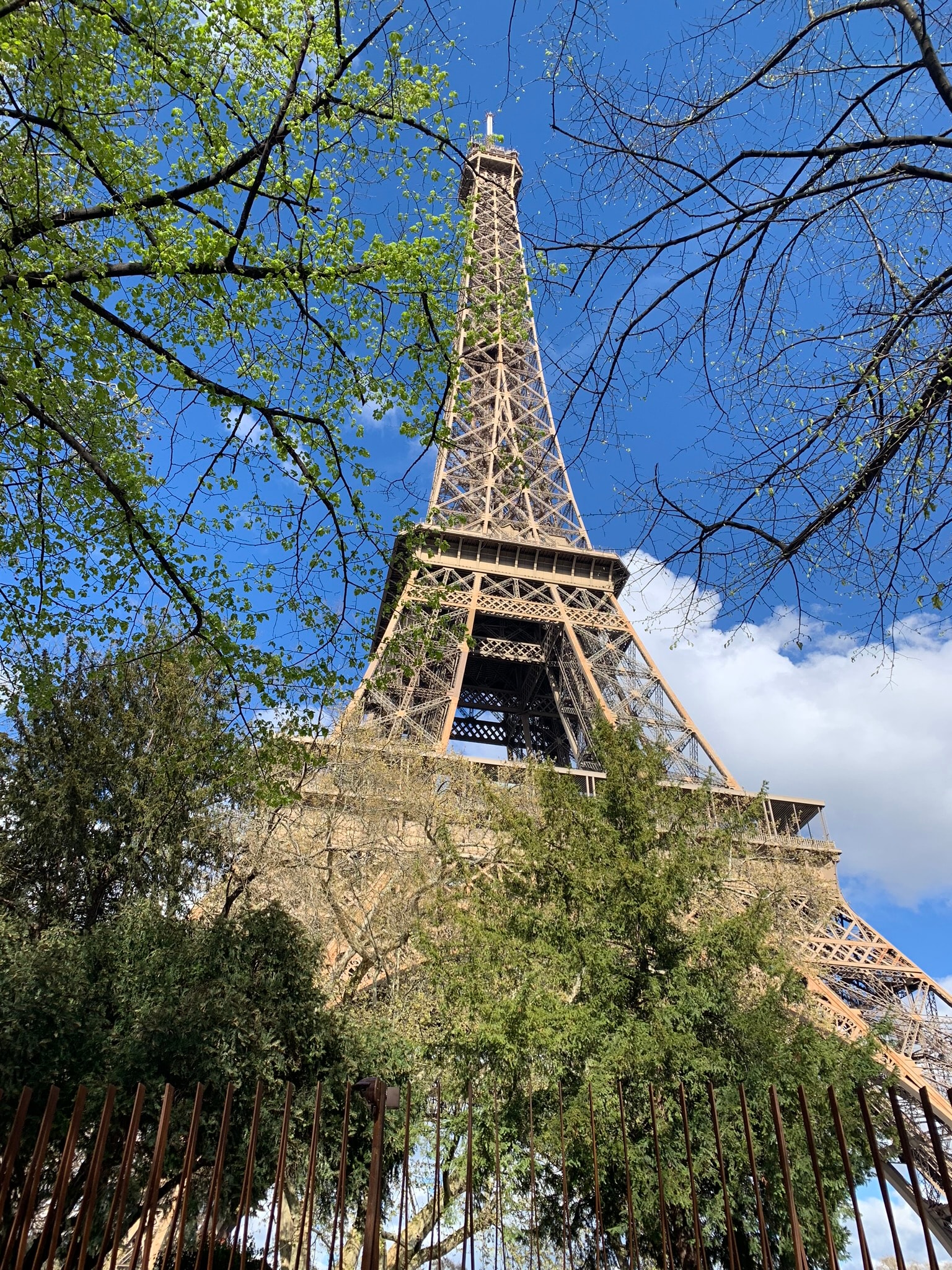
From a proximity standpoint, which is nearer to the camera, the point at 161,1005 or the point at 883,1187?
the point at 883,1187

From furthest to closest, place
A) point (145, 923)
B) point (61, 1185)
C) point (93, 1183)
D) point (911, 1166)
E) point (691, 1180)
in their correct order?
point (145, 923) < point (61, 1185) < point (93, 1183) < point (691, 1180) < point (911, 1166)

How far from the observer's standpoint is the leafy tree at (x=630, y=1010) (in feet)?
31.9

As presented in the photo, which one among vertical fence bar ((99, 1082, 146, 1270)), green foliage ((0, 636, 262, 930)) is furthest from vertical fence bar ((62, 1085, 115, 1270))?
green foliage ((0, 636, 262, 930))

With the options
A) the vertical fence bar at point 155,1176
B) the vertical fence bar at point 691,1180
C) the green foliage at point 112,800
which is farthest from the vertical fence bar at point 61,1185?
the green foliage at point 112,800

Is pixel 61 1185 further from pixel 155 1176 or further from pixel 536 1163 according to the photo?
pixel 536 1163

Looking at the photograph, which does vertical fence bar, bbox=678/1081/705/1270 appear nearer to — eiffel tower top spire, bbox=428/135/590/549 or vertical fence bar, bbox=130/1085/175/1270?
vertical fence bar, bbox=130/1085/175/1270

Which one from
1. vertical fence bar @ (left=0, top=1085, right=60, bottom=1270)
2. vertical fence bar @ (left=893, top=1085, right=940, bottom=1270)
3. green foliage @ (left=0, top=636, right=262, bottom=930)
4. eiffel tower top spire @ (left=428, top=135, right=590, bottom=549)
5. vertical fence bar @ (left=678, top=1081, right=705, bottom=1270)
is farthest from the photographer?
eiffel tower top spire @ (left=428, top=135, right=590, bottom=549)

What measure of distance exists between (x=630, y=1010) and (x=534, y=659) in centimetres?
2079

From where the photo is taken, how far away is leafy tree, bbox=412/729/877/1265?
9711 millimetres

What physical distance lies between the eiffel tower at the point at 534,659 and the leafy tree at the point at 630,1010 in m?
1.62

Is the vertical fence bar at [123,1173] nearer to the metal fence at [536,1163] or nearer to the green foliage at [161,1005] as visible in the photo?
the metal fence at [536,1163]

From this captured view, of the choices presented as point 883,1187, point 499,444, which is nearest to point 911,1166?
point 883,1187

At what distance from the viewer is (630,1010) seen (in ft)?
36.6

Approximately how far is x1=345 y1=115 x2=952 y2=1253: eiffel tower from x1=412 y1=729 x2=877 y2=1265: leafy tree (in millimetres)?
1623
